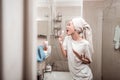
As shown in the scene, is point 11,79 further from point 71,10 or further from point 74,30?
point 71,10

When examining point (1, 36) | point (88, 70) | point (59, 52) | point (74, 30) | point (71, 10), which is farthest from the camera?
point (71, 10)

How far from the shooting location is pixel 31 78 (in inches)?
15.3

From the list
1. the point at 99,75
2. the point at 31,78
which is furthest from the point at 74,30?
the point at 31,78

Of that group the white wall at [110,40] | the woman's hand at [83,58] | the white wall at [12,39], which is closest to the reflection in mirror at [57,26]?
the woman's hand at [83,58]

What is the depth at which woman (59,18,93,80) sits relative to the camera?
120 cm

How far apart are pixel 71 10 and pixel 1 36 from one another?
126 centimetres

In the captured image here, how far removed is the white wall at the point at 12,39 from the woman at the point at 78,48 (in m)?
0.85

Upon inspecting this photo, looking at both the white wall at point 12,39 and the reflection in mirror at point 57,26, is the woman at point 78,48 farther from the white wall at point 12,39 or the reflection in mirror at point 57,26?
the white wall at point 12,39

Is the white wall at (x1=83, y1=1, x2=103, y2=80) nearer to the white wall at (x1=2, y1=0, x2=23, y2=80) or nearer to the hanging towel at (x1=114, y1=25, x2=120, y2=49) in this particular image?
the hanging towel at (x1=114, y1=25, x2=120, y2=49)

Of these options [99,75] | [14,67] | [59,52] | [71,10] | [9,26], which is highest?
[71,10]

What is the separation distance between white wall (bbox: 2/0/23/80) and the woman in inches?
33.3

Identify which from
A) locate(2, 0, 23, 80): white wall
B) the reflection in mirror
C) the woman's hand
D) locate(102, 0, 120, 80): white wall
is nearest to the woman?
the woman's hand

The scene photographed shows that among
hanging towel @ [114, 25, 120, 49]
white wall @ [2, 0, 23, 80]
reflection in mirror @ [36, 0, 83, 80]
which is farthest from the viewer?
hanging towel @ [114, 25, 120, 49]

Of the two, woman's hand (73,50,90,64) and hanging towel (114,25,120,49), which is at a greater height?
hanging towel (114,25,120,49)
